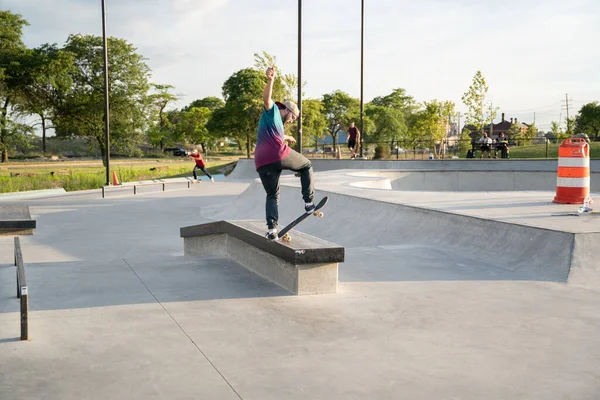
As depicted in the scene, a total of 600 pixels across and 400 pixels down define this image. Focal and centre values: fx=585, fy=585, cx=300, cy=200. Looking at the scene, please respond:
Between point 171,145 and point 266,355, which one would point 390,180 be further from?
point 171,145

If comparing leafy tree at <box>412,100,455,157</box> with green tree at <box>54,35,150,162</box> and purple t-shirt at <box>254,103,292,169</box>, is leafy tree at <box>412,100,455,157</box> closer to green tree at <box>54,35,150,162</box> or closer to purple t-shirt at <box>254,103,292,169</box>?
green tree at <box>54,35,150,162</box>

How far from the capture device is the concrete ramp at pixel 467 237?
21.7 ft

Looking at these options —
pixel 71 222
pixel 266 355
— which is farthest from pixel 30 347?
pixel 71 222

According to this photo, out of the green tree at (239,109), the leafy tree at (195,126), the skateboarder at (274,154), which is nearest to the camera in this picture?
the skateboarder at (274,154)

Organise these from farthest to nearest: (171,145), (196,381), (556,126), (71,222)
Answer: (171,145)
(556,126)
(71,222)
(196,381)

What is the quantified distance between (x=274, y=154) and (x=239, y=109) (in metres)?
70.7

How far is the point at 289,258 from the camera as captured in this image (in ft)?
18.4

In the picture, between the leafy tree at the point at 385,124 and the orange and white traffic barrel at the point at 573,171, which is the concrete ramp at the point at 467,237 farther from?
the leafy tree at the point at 385,124

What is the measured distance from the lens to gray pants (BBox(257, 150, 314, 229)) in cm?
599

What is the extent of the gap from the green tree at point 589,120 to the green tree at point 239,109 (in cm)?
5769

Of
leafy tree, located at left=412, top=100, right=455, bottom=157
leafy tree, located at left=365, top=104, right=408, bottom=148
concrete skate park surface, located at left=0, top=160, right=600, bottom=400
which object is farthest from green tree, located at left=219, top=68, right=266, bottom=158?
concrete skate park surface, located at left=0, top=160, right=600, bottom=400

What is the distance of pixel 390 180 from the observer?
20.3m

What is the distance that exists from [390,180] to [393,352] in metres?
16.5

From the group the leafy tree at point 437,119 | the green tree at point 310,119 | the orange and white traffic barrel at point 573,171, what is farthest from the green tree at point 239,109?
the orange and white traffic barrel at point 573,171
